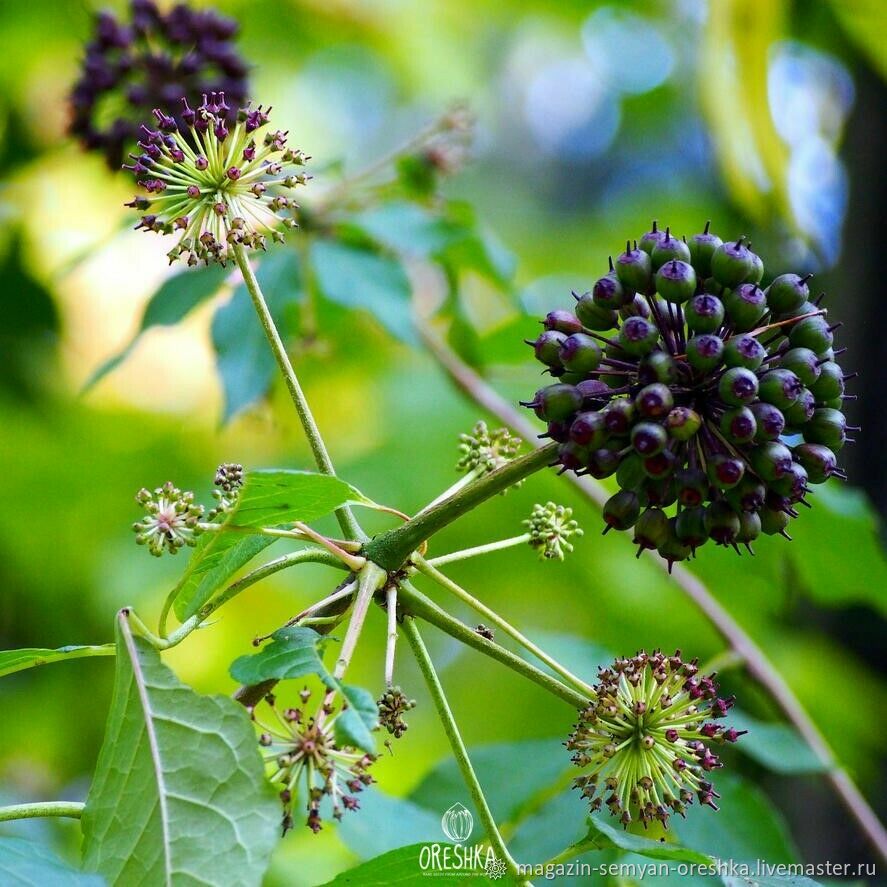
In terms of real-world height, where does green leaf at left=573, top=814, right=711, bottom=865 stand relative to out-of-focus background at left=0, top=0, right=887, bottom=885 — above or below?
below

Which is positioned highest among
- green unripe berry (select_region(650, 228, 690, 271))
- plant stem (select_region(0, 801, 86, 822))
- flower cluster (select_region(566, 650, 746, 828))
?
green unripe berry (select_region(650, 228, 690, 271))

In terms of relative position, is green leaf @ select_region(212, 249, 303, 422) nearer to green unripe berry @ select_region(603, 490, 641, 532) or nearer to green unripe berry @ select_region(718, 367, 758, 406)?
green unripe berry @ select_region(603, 490, 641, 532)

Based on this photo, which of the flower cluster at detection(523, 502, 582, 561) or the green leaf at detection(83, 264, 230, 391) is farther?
the green leaf at detection(83, 264, 230, 391)

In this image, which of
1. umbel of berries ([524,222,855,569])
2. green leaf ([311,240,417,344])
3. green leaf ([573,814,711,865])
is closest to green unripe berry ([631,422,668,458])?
umbel of berries ([524,222,855,569])

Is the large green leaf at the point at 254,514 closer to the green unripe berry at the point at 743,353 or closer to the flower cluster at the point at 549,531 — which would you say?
the flower cluster at the point at 549,531

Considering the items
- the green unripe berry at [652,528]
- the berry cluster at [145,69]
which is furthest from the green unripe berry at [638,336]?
the berry cluster at [145,69]

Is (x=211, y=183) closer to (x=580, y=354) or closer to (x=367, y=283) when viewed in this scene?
(x=580, y=354)
